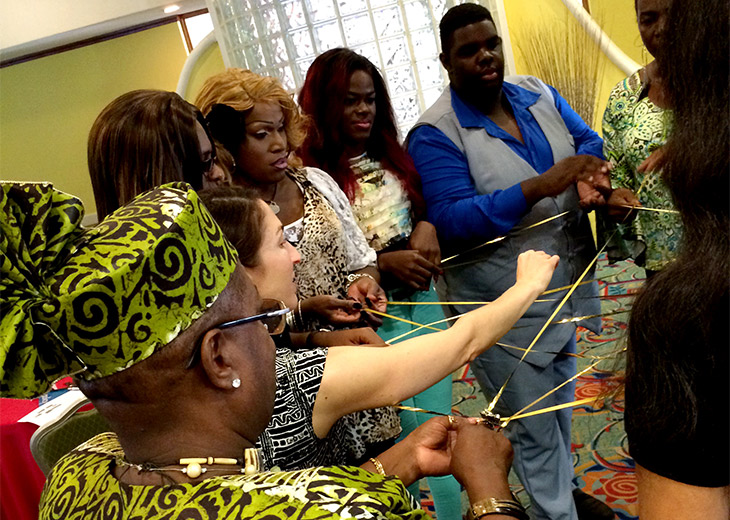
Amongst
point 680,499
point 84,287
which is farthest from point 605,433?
point 84,287

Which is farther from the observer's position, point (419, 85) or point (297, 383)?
point (419, 85)

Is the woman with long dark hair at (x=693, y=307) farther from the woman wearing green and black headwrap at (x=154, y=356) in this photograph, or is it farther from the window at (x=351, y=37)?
the window at (x=351, y=37)

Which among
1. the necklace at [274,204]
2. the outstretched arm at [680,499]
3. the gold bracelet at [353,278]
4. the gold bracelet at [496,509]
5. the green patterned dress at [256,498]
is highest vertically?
the necklace at [274,204]

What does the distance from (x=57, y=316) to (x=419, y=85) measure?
2437mm

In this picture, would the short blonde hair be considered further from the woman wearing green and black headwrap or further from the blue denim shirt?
the woman wearing green and black headwrap

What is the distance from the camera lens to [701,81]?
770 mm

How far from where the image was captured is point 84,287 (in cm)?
82

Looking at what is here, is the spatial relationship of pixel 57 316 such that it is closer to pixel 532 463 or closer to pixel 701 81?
pixel 701 81

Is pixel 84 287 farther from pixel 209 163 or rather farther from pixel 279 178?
pixel 279 178

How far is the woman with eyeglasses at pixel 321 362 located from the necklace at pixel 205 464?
0.80 feet

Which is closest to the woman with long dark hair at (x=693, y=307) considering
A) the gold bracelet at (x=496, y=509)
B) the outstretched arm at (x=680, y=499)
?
the outstretched arm at (x=680, y=499)

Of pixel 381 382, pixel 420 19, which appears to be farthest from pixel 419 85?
pixel 381 382

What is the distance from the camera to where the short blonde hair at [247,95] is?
6.77ft

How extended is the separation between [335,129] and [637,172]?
0.98m
